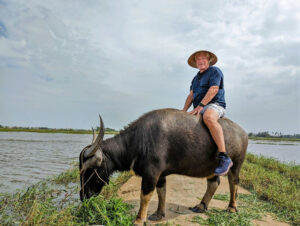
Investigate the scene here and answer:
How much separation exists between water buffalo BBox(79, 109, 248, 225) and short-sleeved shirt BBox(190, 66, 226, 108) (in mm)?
541

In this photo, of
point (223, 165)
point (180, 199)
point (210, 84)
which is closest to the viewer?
point (223, 165)

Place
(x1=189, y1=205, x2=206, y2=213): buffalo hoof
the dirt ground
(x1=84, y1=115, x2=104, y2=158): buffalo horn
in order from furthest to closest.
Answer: (x1=189, y1=205, x2=206, y2=213): buffalo hoof < the dirt ground < (x1=84, y1=115, x2=104, y2=158): buffalo horn

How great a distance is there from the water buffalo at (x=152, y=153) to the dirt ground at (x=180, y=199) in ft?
1.11

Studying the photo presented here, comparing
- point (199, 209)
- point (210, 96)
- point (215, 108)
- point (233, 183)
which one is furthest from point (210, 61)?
point (199, 209)

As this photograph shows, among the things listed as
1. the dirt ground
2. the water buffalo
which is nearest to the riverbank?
the dirt ground

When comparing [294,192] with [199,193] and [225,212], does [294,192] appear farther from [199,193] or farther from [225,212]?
[225,212]

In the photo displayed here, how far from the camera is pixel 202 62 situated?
11.7ft

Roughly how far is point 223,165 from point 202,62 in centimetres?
166

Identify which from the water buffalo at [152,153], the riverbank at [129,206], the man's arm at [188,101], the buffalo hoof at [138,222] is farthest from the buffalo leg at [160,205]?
the man's arm at [188,101]

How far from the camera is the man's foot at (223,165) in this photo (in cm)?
285

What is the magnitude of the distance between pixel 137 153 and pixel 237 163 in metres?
1.67

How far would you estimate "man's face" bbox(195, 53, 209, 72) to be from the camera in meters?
3.56

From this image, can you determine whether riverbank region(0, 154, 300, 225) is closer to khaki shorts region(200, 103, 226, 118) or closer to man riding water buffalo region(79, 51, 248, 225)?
man riding water buffalo region(79, 51, 248, 225)

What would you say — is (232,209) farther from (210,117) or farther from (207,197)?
(210,117)
